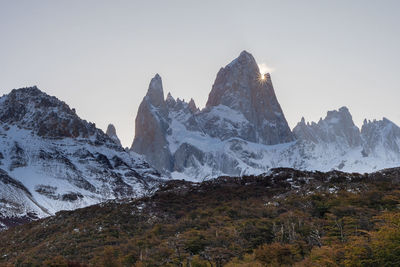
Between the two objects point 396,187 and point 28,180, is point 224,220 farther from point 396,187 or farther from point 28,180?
point 28,180

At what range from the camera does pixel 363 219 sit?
41.2 meters

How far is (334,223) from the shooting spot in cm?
4438

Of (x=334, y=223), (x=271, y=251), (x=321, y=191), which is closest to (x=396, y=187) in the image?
(x=321, y=191)

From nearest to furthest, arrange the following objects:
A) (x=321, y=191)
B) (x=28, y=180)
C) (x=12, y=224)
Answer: (x=321, y=191), (x=12, y=224), (x=28, y=180)

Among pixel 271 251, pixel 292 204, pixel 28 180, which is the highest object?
pixel 28 180

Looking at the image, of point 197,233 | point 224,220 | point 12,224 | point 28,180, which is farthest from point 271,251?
point 28,180

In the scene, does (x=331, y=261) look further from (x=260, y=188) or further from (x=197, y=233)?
(x=260, y=188)

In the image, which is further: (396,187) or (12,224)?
(12,224)

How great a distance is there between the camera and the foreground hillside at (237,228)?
35.9 metres

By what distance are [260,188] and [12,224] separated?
254ft

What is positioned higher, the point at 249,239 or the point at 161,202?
the point at 161,202

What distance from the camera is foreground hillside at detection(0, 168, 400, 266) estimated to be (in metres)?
35.9

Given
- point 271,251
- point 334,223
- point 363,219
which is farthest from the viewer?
point 334,223

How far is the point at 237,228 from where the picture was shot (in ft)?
163
